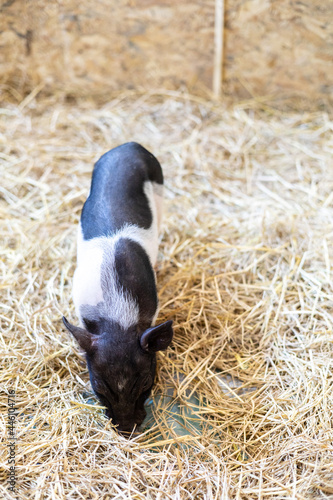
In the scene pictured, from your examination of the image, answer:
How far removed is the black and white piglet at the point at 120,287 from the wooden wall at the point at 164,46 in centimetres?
269

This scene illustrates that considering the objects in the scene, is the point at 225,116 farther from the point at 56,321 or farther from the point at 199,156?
the point at 56,321

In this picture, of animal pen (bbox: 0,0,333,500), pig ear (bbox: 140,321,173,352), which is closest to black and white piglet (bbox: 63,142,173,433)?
pig ear (bbox: 140,321,173,352)

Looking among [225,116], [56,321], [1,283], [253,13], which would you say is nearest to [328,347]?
[56,321]

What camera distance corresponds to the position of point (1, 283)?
13.3 ft

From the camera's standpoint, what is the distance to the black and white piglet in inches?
116

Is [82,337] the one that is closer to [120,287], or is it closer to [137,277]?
[120,287]

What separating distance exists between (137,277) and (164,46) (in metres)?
3.90

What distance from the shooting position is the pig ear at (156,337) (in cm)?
292

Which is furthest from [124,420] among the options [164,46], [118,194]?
[164,46]

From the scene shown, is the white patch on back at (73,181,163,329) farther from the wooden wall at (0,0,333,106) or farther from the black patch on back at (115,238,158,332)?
the wooden wall at (0,0,333,106)

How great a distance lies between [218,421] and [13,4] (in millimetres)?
5218

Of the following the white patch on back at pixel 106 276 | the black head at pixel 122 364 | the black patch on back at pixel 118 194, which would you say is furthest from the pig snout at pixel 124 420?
the black patch on back at pixel 118 194

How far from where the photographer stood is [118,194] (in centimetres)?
366

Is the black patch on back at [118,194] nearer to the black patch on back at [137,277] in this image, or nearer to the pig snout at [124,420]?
the black patch on back at [137,277]
